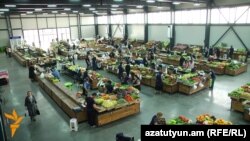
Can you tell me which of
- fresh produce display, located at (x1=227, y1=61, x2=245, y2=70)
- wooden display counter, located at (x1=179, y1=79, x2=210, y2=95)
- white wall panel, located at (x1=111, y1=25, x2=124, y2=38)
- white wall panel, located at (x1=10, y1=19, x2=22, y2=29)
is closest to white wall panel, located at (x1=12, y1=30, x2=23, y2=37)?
white wall panel, located at (x1=10, y1=19, x2=22, y2=29)

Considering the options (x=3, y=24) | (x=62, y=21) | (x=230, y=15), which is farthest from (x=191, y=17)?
(x=3, y=24)

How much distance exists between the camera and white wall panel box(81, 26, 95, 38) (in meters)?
43.2

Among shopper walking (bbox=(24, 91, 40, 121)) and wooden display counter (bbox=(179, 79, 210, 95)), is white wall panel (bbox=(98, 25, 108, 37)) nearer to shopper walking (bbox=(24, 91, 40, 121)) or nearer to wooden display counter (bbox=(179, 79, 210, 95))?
Result: wooden display counter (bbox=(179, 79, 210, 95))

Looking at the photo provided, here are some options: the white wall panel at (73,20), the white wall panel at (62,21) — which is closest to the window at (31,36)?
the white wall panel at (62,21)

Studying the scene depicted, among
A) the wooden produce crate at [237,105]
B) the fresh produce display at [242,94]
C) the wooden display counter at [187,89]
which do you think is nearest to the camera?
the fresh produce display at [242,94]

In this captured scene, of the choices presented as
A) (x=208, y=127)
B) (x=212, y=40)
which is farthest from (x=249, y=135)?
(x=212, y=40)

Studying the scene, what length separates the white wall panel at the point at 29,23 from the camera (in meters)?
36.1

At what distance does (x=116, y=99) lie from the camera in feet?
32.6

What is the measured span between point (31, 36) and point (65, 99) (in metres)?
30.6

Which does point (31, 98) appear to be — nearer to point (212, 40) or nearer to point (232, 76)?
point (232, 76)

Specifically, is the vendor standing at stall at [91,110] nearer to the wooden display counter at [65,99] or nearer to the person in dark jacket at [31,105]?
the wooden display counter at [65,99]

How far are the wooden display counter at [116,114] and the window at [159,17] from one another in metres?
19.5

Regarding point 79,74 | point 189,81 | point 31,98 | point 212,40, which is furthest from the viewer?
point 212,40

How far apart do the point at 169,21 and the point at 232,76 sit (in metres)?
13.2
